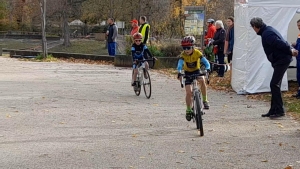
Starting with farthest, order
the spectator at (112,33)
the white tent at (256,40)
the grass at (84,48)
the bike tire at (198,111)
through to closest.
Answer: the grass at (84,48) < the spectator at (112,33) < the white tent at (256,40) < the bike tire at (198,111)

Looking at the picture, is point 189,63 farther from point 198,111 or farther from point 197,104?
point 198,111

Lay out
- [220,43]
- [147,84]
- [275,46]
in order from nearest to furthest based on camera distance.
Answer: [275,46] < [147,84] < [220,43]

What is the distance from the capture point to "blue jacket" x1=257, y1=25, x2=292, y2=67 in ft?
34.8

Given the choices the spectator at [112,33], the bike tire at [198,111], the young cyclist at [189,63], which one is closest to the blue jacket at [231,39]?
the young cyclist at [189,63]

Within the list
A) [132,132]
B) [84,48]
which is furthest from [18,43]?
[132,132]

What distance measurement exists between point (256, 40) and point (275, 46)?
3.58 metres

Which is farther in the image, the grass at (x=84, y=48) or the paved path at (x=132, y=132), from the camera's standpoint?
the grass at (x=84, y=48)

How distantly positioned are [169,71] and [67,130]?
12.5 meters

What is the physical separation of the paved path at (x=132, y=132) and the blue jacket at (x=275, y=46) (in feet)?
3.81

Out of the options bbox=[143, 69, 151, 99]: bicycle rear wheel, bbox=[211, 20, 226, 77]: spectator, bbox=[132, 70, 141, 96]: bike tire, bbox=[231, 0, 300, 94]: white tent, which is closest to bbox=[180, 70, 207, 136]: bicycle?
bbox=[143, 69, 151, 99]: bicycle rear wheel

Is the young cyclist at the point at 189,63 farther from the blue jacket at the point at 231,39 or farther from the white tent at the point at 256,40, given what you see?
the blue jacket at the point at 231,39

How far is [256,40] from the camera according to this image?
46.5 ft

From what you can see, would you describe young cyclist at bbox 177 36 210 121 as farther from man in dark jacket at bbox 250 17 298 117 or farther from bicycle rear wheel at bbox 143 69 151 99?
bicycle rear wheel at bbox 143 69 151 99

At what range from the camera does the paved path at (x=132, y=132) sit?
729cm
